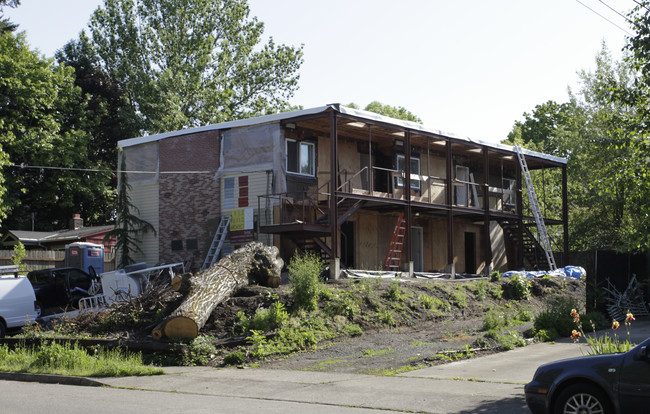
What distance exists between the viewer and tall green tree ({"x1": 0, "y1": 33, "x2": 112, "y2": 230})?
3766cm

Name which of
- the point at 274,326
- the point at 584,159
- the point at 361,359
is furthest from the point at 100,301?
the point at 584,159

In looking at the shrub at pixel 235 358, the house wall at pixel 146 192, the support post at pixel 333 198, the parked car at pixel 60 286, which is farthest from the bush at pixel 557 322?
the house wall at pixel 146 192

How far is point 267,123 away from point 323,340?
11.4 m

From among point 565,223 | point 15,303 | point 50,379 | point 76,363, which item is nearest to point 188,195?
point 15,303

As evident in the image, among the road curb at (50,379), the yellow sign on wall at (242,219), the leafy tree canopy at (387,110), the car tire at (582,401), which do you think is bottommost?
the road curb at (50,379)

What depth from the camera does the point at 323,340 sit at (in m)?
16.2

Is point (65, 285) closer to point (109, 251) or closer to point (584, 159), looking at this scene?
point (109, 251)

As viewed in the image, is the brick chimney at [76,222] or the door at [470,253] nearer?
the door at [470,253]

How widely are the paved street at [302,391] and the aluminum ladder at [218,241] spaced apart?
1194cm

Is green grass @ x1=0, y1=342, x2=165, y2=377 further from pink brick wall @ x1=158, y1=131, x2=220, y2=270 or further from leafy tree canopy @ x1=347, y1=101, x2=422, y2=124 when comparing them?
leafy tree canopy @ x1=347, y1=101, x2=422, y2=124

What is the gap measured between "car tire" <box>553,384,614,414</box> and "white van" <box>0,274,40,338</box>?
47.2ft

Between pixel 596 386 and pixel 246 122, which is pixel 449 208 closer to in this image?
pixel 246 122

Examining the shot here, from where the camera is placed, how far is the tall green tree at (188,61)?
1695 inches

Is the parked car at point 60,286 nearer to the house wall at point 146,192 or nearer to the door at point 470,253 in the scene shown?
the house wall at point 146,192
